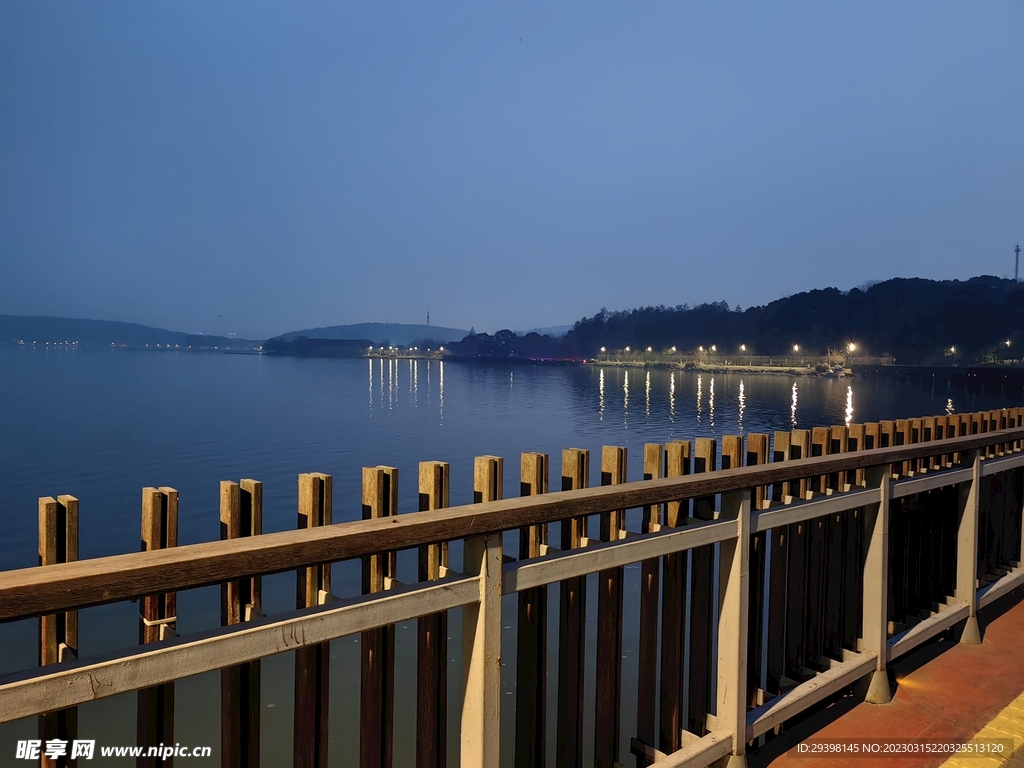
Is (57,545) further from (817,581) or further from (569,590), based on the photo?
(817,581)

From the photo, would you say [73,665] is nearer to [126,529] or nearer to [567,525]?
[567,525]

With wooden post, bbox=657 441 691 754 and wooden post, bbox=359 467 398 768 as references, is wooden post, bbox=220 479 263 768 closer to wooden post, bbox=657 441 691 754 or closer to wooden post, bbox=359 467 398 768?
wooden post, bbox=359 467 398 768

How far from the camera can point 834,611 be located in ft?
11.6

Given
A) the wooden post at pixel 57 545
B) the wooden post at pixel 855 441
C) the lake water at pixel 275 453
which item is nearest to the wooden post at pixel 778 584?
the wooden post at pixel 855 441

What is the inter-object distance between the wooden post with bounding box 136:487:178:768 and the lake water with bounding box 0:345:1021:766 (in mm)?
4662

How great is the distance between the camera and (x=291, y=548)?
4.87 ft

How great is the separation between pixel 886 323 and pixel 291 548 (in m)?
147

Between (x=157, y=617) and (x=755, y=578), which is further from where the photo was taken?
(x=755, y=578)

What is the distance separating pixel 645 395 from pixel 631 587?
59.1 m

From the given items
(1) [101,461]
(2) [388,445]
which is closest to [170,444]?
(1) [101,461]

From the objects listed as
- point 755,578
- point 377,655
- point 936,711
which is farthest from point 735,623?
point 936,711

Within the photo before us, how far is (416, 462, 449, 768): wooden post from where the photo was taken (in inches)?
80.4

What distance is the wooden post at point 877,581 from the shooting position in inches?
136

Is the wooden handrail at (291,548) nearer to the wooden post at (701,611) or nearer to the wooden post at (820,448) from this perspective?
the wooden post at (701,611)
